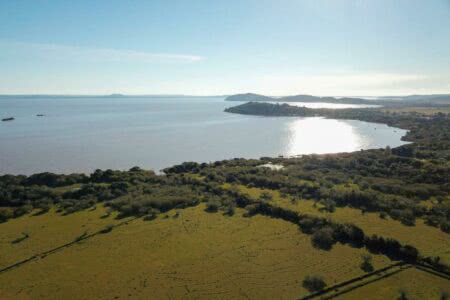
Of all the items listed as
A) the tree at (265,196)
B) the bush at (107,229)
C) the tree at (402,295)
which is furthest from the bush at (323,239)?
the bush at (107,229)

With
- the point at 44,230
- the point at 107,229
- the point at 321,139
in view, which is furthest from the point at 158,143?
the point at 107,229

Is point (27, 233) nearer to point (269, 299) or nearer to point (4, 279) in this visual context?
point (4, 279)

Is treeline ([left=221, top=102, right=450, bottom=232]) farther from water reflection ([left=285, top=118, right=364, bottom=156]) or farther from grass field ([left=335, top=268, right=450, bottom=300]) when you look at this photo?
water reflection ([left=285, top=118, right=364, bottom=156])

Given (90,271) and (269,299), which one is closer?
(269,299)

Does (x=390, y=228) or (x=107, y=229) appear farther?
(x=107, y=229)

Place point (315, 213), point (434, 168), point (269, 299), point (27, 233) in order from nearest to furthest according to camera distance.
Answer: point (269, 299)
point (27, 233)
point (315, 213)
point (434, 168)

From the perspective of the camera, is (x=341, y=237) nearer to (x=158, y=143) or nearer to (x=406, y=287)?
(x=406, y=287)

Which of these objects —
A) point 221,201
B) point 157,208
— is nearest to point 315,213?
point 221,201

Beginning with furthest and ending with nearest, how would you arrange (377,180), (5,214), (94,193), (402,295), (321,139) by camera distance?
(321,139), (377,180), (94,193), (5,214), (402,295)
